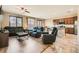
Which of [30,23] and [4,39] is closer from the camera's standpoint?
[4,39]

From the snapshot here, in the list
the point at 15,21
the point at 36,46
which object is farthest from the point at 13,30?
the point at 36,46

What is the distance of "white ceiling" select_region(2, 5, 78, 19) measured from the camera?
270cm

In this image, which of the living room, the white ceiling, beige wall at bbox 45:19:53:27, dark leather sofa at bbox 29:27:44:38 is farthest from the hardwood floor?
the white ceiling

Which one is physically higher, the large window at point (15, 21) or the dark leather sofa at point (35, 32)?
the large window at point (15, 21)

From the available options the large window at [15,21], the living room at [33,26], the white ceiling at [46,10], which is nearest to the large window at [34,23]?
the living room at [33,26]

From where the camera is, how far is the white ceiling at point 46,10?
2.70m

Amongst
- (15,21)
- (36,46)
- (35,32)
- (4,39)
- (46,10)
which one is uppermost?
(46,10)

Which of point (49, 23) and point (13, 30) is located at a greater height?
point (49, 23)

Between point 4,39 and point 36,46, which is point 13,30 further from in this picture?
point 36,46

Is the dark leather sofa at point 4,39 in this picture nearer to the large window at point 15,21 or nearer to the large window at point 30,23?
the large window at point 15,21

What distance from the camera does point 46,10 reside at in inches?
110

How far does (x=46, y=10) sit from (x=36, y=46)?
1.02 metres
